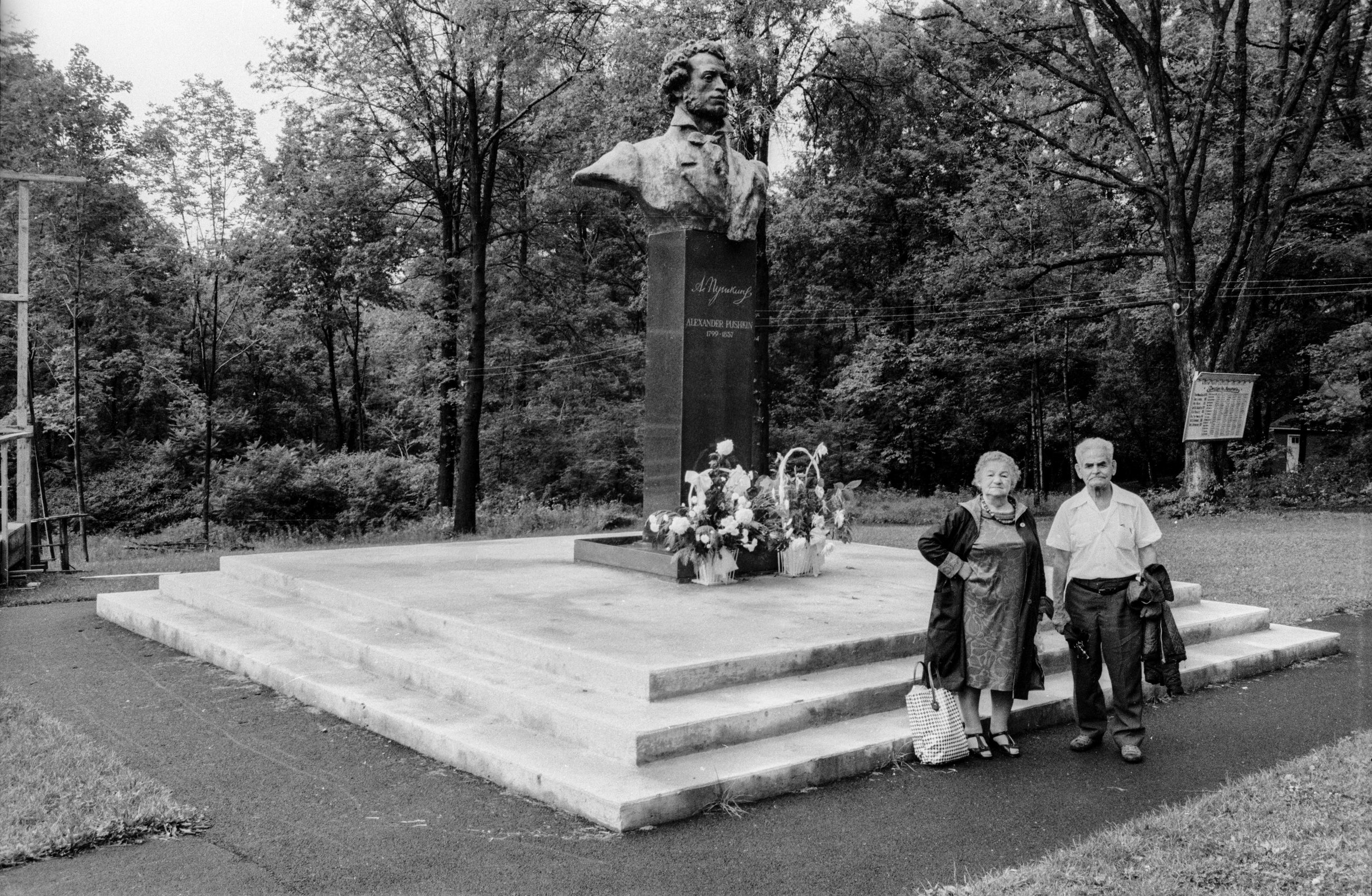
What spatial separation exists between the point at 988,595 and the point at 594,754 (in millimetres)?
1890

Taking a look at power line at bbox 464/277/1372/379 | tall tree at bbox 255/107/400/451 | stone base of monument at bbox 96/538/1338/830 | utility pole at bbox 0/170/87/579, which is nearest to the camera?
stone base of monument at bbox 96/538/1338/830

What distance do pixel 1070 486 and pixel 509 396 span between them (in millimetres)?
18103

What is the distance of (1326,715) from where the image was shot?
5.73m

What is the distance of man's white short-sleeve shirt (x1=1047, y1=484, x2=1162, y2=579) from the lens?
4.80 metres

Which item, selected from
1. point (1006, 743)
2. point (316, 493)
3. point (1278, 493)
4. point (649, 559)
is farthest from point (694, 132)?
point (316, 493)

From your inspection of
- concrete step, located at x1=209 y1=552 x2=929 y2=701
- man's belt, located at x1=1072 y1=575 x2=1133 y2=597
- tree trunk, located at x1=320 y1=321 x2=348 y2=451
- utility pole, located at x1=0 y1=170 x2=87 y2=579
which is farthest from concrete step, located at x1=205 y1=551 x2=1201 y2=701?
tree trunk, located at x1=320 y1=321 x2=348 y2=451

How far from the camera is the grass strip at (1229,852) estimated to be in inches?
129

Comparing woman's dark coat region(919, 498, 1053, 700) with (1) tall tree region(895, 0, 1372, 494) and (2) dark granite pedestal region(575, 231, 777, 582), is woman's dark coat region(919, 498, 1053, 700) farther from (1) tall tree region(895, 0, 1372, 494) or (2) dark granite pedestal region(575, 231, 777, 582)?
(1) tall tree region(895, 0, 1372, 494)

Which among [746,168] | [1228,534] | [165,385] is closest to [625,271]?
[165,385]

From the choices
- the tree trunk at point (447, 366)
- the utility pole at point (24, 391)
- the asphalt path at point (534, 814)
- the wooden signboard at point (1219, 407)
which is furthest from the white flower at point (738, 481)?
the tree trunk at point (447, 366)

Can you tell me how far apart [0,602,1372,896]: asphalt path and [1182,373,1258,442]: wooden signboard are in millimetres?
13450

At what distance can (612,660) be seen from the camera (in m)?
5.08

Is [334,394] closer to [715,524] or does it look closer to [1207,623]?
[715,524]

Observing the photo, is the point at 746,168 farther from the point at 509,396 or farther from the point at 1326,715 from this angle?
the point at 509,396
